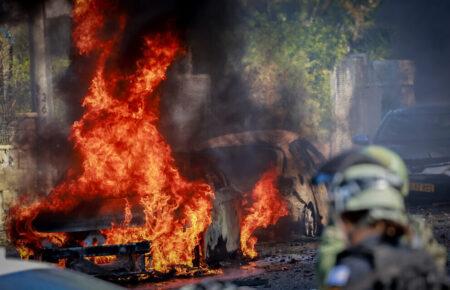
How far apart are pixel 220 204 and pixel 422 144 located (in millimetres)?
6786

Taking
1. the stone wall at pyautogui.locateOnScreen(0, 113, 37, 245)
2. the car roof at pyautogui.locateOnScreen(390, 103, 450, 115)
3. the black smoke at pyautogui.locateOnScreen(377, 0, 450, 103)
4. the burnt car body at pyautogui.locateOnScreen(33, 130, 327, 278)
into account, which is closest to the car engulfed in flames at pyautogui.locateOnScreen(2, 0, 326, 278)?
the burnt car body at pyautogui.locateOnScreen(33, 130, 327, 278)

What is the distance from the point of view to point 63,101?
1773cm

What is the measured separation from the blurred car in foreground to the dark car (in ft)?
33.8

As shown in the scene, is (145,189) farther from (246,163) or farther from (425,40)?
(425,40)

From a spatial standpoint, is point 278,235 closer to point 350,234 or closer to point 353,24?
point 350,234

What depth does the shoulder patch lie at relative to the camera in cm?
284

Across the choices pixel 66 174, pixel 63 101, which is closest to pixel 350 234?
A: pixel 66 174

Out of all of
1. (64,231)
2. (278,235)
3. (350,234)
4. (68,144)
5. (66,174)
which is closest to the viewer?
(350,234)

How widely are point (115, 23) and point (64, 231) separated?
24.9ft

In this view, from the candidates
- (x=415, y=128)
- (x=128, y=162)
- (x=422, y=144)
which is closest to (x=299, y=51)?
(x=415, y=128)

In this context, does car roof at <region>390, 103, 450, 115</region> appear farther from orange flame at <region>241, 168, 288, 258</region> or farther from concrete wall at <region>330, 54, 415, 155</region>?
concrete wall at <region>330, 54, 415, 155</region>

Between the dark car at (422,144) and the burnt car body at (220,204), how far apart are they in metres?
1.33

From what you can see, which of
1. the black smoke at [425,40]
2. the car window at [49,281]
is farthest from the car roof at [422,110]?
the black smoke at [425,40]

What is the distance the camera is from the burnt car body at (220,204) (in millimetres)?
10023
